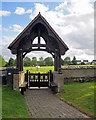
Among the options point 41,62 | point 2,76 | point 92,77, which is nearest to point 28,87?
point 2,76

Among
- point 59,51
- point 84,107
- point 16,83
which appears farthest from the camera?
point 59,51

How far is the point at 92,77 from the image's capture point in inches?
612

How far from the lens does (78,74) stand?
1514 cm

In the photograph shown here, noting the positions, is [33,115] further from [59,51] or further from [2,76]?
[2,76]

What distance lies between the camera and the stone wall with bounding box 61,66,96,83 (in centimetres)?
1491

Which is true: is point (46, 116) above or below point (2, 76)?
below

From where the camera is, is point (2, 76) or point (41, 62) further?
point (41, 62)

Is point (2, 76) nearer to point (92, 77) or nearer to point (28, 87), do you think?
point (28, 87)

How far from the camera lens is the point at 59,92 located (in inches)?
375

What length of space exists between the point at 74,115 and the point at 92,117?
741mm

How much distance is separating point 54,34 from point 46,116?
6.24m

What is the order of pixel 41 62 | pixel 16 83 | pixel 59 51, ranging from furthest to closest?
pixel 41 62 → pixel 59 51 → pixel 16 83

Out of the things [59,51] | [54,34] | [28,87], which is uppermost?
[54,34]

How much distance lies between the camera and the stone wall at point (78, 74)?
14.9m
